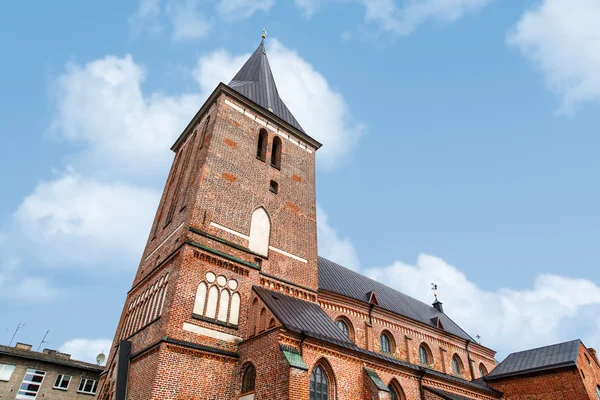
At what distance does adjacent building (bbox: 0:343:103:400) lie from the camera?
26.8 m

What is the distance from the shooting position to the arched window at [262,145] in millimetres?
21141

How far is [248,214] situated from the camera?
60.9 ft

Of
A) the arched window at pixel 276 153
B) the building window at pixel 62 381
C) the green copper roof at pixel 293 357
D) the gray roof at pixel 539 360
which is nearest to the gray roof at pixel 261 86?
the arched window at pixel 276 153

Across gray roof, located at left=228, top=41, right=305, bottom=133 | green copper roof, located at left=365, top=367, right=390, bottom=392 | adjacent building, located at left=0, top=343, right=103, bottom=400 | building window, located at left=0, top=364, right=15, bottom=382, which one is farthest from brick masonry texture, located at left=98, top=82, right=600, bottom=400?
building window, located at left=0, top=364, right=15, bottom=382

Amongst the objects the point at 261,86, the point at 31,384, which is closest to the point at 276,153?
the point at 261,86

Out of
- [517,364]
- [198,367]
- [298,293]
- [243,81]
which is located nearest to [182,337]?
[198,367]

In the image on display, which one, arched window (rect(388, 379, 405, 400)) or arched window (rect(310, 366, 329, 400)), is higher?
arched window (rect(388, 379, 405, 400))

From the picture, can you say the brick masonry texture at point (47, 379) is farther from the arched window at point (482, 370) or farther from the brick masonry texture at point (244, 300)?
the arched window at point (482, 370)

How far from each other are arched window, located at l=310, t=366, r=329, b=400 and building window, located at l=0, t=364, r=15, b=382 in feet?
78.7

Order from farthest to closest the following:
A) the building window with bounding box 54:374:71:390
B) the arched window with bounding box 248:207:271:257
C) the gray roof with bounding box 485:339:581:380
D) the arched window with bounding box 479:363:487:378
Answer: the arched window with bounding box 479:363:487:378 < the building window with bounding box 54:374:71:390 < the gray roof with bounding box 485:339:581:380 < the arched window with bounding box 248:207:271:257

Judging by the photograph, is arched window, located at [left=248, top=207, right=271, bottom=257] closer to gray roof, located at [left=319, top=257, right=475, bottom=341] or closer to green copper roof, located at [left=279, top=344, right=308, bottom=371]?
gray roof, located at [left=319, top=257, right=475, bottom=341]

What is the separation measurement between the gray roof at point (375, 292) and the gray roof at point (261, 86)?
8747mm

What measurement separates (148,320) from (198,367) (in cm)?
339

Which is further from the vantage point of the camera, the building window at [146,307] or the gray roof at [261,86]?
the gray roof at [261,86]
